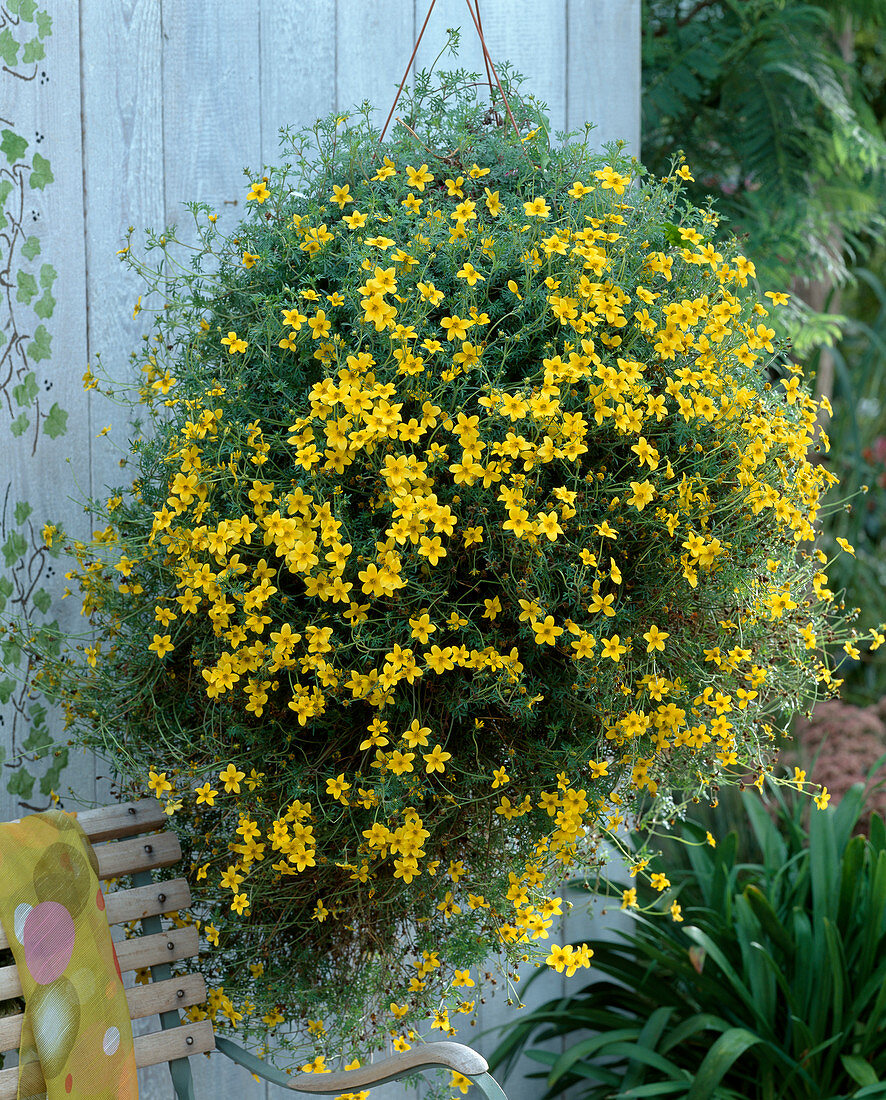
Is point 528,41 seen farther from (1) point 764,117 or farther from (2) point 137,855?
(2) point 137,855

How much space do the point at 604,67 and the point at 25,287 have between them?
1148mm

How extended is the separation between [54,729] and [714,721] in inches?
35.6

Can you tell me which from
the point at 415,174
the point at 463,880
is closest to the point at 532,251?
the point at 415,174

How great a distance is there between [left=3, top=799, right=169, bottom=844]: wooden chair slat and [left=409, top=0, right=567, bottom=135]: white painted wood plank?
1.29 metres

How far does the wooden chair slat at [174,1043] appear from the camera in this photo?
3.85ft

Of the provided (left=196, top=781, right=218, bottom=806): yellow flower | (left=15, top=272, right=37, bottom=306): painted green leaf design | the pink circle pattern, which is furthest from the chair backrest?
(left=15, top=272, right=37, bottom=306): painted green leaf design

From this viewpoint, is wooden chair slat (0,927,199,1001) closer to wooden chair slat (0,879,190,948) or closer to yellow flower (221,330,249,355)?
wooden chair slat (0,879,190,948)

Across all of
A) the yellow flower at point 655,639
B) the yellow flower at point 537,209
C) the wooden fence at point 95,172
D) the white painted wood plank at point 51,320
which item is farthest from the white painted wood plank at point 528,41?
the yellow flower at point 655,639

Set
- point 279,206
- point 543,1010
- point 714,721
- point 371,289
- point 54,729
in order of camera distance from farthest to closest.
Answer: point 543,1010
point 54,729
point 279,206
point 714,721
point 371,289

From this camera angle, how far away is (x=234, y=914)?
1.17 metres

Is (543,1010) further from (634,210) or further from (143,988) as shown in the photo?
(634,210)

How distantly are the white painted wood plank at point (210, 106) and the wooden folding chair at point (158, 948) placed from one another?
869mm

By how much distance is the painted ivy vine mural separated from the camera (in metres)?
1.36

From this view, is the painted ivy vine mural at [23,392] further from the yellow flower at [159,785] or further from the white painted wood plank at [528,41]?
the white painted wood plank at [528,41]
